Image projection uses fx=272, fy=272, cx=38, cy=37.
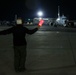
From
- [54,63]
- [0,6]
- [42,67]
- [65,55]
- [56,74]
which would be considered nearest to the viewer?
[56,74]

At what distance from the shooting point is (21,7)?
132 metres

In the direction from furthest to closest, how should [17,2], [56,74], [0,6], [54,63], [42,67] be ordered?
[17,2], [0,6], [54,63], [42,67], [56,74]

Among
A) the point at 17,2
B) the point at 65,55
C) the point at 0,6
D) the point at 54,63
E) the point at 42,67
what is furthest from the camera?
the point at 17,2

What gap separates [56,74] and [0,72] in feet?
5.85

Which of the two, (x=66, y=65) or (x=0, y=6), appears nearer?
(x=66, y=65)

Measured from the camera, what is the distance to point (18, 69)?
8648mm

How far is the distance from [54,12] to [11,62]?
398 ft

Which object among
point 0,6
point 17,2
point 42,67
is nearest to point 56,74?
point 42,67

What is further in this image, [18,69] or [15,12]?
[15,12]

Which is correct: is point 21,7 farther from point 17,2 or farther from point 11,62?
point 11,62

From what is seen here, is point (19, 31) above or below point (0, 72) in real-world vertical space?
above

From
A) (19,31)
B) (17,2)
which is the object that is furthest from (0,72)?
(17,2)

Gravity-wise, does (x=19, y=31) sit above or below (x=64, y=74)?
above

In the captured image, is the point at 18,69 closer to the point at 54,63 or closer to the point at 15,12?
the point at 54,63
